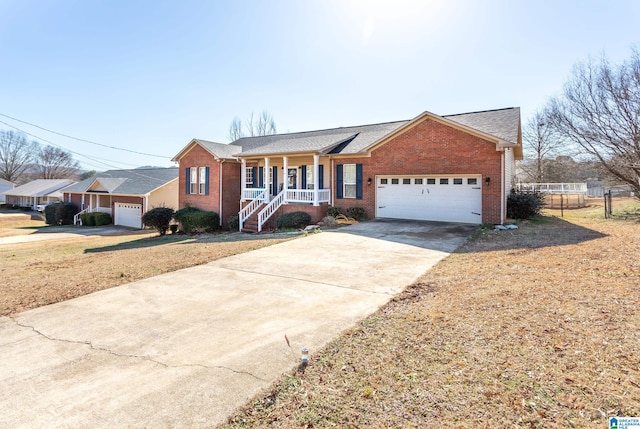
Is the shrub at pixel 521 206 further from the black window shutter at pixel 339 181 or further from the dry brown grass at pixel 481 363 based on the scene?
the dry brown grass at pixel 481 363

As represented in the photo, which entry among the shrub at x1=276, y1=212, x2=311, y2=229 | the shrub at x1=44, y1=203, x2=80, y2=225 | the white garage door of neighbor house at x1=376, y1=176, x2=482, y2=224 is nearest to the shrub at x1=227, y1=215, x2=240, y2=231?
the shrub at x1=276, y1=212, x2=311, y2=229

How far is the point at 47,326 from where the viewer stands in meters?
5.23

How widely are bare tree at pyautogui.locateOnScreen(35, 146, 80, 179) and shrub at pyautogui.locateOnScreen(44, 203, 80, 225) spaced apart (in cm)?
5690

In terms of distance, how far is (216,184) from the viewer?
73.7ft

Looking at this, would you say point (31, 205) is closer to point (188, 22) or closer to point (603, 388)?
point (188, 22)

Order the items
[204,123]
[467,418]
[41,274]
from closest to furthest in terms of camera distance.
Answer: [467,418]
[41,274]
[204,123]

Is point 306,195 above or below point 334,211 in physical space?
above

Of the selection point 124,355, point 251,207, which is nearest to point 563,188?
point 251,207

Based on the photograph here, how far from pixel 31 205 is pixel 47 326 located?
206 ft

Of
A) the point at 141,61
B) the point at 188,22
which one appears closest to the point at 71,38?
the point at 141,61

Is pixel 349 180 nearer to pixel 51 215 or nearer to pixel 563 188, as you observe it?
pixel 563 188

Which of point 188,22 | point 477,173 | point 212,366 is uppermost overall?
point 188,22

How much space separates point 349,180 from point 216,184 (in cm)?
906

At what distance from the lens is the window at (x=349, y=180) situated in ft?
61.3
